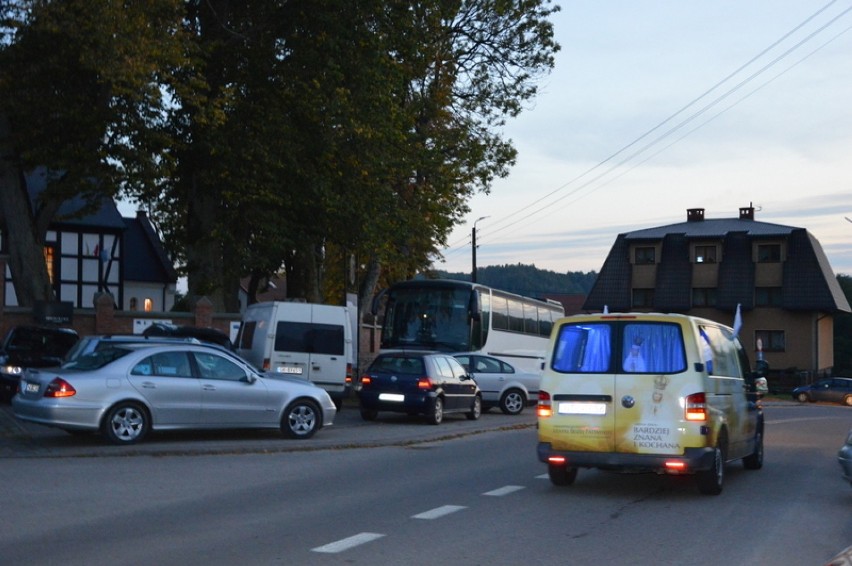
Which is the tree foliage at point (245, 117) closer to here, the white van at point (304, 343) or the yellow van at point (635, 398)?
the white van at point (304, 343)

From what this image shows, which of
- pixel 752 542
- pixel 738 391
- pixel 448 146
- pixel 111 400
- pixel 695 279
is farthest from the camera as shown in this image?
pixel 695 279

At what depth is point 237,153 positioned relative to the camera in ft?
96.2

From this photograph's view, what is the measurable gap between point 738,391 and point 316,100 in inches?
707

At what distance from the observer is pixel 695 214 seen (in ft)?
243

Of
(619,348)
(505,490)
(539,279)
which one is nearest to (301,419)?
(505,490)

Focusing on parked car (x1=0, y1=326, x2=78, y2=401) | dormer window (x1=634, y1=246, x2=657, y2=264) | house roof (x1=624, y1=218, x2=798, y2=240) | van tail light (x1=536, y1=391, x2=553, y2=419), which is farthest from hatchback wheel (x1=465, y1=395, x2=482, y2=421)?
dormer window (x1=634, y1=246, x2=657, y2=264)

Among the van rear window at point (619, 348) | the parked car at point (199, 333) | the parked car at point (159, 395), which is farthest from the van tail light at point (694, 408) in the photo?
the parked car at point (199, 333)

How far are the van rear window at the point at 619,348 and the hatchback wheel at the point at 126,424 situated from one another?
7.21m

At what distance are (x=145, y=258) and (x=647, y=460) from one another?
2172 inches

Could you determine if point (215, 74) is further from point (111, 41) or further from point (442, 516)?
point (442, 516)

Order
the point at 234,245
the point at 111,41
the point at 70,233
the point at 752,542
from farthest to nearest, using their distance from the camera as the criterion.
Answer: the point at 70,233
the point at 234,245
the point at 111,41
the point at 752,542

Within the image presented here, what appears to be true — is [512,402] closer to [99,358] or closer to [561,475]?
[99,358]

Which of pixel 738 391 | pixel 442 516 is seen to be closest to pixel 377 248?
pixel 738 391

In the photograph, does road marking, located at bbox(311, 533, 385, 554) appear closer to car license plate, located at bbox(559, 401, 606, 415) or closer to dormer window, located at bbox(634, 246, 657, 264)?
car license plate, located at bbox(559, 401, 606, 415)
